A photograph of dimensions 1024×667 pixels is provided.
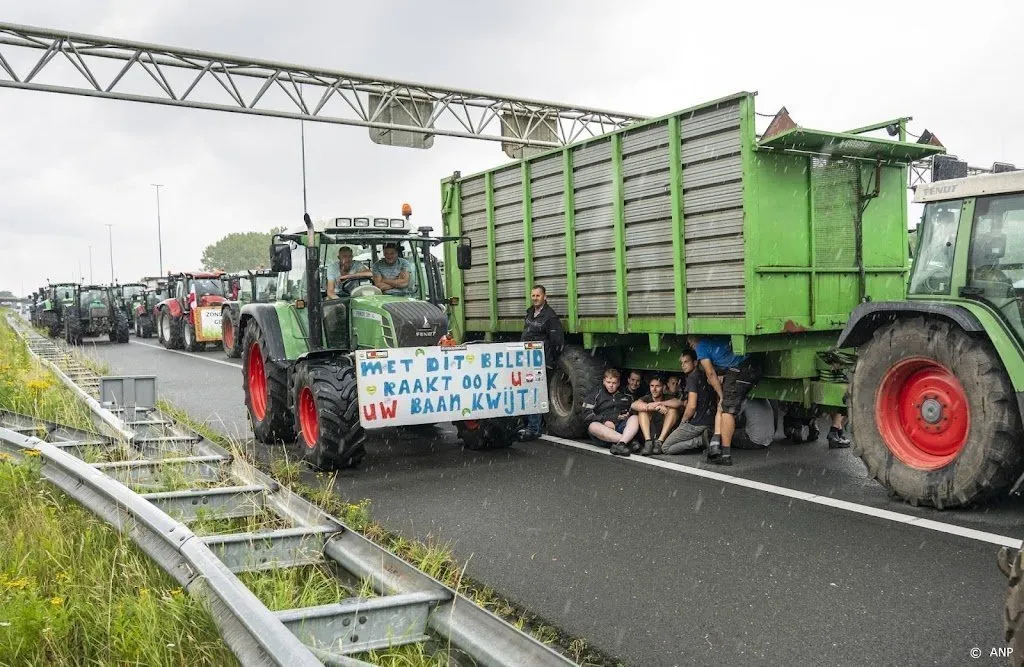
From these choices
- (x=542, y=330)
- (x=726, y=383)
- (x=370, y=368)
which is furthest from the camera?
(x=542, y=330)

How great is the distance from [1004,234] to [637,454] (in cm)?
378

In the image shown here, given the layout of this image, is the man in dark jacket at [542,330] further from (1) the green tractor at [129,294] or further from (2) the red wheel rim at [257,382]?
(1) the green tractor at [129,294]

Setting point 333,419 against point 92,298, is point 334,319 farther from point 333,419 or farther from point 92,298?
point 92,298

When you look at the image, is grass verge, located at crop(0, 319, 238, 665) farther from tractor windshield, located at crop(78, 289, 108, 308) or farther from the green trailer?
tractor windshield, located at crop(78, 289, 108, 308)

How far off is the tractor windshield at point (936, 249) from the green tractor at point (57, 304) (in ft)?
91.5

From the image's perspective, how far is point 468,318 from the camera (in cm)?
1182

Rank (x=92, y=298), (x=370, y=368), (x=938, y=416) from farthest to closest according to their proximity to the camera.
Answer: (x=92, y=298) → (x=370, y=368) → (x=938, y=416)

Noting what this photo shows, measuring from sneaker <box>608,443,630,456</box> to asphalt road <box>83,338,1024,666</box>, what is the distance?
0.19 meters

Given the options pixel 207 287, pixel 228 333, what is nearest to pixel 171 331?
pixel 207 287

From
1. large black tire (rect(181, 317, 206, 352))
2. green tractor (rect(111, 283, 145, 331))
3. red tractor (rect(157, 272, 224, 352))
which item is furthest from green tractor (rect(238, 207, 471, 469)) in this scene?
green tractor (rect(111, 283, 145, 331))

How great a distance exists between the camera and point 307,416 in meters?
8.27

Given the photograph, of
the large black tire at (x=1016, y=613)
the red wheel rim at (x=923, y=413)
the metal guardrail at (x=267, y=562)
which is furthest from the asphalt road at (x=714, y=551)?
the large black tire at (x=1016, y=613)

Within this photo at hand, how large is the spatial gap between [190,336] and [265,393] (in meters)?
16.5

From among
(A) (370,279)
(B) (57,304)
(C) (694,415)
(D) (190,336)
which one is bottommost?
(C) (694,415)
